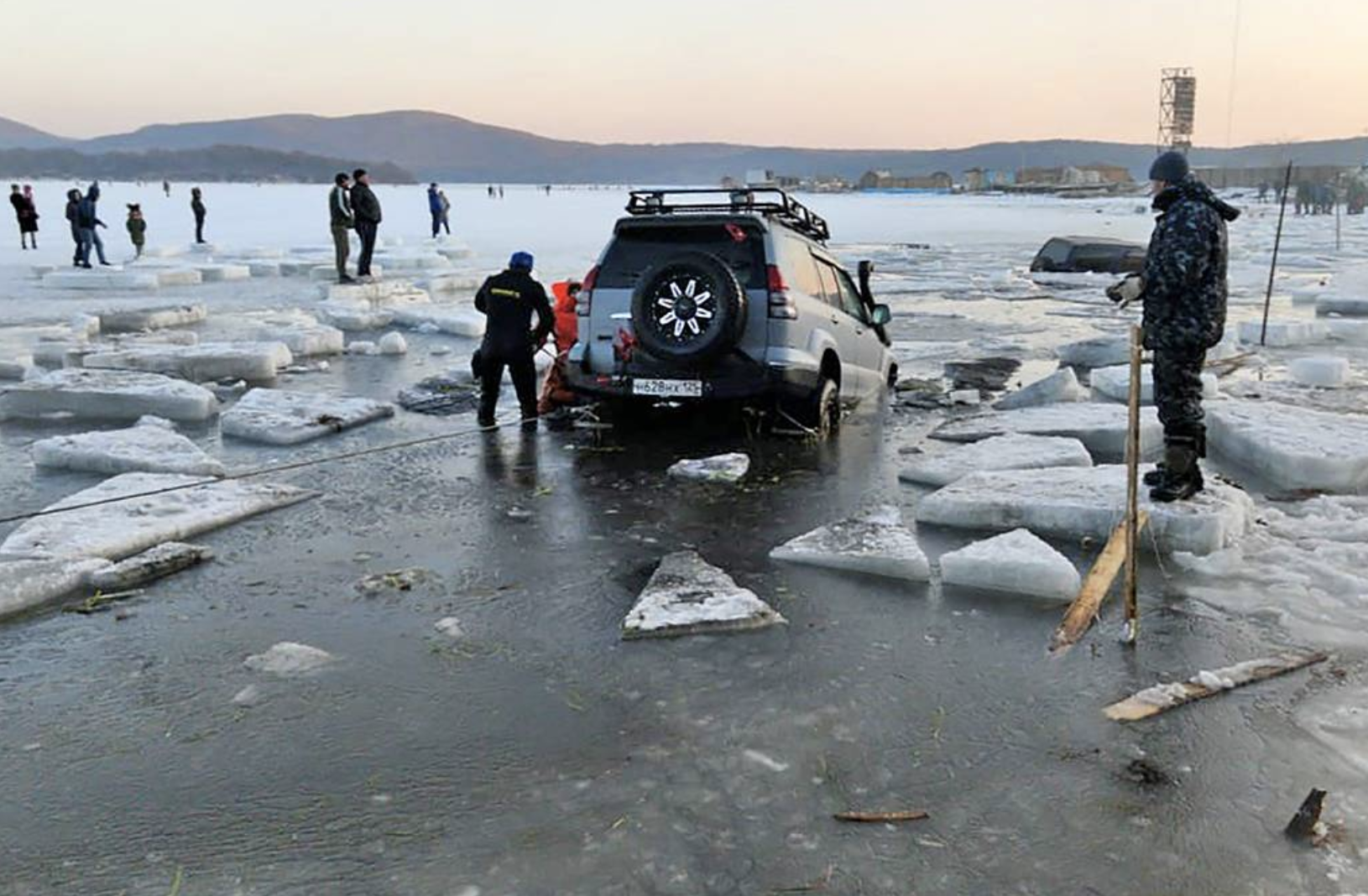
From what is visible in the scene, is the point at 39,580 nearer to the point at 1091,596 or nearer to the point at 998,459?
the point at 1091,596

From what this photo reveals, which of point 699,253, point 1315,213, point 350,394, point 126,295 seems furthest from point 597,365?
point 1315,213

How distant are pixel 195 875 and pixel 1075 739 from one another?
2900 millimetres

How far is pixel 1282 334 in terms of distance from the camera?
14.8 m

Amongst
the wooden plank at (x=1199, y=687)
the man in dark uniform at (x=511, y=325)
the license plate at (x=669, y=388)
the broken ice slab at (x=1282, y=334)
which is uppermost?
the man in dark uniform at (x=511, y=325)

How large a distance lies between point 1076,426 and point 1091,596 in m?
3.91

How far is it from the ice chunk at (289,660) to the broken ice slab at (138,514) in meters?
1.72

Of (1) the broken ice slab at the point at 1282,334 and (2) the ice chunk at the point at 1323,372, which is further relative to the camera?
(1) the broken ice slab at the point at 1282,334

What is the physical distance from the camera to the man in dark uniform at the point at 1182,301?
6.14 m

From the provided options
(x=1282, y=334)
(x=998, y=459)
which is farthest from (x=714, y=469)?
(x=1282, y=334)

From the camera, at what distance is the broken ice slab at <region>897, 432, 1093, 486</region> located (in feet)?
24.8

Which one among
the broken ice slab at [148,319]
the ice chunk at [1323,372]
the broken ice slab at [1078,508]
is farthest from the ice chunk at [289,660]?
the broken ice slab at [148,319]

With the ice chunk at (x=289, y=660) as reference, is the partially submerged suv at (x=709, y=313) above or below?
above

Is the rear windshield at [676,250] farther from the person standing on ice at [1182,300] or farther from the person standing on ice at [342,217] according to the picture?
the person standing on ice at [342,217]

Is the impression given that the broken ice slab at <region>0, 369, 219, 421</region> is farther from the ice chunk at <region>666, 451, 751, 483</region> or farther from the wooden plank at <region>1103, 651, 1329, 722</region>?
the wooden plank at <region>1103, 651, 1329, 722</region>
